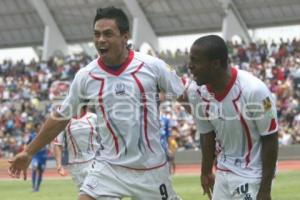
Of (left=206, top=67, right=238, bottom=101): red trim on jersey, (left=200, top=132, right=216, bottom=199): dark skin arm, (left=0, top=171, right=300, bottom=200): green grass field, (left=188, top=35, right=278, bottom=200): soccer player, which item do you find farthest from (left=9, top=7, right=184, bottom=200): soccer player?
(left=0, top=171, right=300, bottom=200): green grass field

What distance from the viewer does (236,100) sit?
285 inches

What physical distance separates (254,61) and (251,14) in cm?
865

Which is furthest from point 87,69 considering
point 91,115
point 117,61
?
point 91,115

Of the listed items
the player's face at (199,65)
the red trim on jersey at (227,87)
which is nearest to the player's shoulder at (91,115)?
the red trim on jersey at (227,87)

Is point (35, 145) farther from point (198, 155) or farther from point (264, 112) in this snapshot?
point (198, 155)

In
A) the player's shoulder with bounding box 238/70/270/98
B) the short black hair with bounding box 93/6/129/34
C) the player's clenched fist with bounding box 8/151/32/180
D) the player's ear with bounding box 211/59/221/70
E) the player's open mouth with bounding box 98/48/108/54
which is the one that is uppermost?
the short black hair with bounding box 93/6/129/34

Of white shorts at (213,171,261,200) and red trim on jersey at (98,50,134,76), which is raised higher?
red trim on jersey at (98,50,134,76)

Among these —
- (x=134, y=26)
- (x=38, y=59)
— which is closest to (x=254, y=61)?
(x=134, y=26)

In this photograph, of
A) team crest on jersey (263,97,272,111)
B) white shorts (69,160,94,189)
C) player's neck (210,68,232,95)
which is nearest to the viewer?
team crest on jersey (263,97,272,111)

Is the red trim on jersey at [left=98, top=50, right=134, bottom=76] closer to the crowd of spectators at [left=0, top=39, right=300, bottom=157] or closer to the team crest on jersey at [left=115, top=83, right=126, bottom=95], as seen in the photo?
the team crest on jersey at [left=115, top=83, right=126, bottom=95]

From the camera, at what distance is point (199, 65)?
715 cm

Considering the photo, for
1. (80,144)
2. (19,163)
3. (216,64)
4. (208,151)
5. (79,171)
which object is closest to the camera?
(216,64)

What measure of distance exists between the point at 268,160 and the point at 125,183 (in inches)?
61.5

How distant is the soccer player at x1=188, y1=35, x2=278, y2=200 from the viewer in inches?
281
